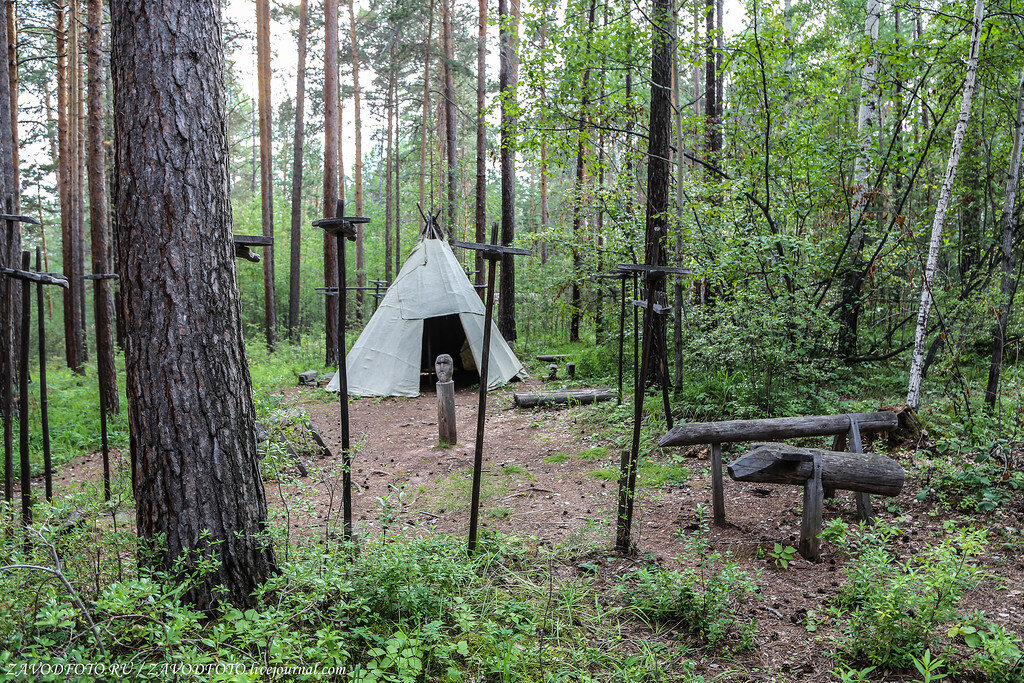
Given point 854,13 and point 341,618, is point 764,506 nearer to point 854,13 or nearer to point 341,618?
point 341,618

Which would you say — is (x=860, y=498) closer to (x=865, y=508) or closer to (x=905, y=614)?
(x=865, y=508)

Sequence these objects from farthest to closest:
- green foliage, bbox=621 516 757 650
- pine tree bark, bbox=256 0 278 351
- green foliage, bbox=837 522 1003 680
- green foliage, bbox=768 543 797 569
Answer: pine tree bark, bbox=256 0 278 351 → green foliage, bbox=768 543 797 569 → green foliage, bbox=621 516 757 650 → green foliage, bbox=837 522 1003 680

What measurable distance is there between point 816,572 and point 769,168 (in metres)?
6.00

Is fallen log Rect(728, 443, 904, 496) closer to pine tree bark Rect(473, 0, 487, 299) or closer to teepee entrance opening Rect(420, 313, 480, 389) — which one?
teepee entrance opening Rect(420, 313, 480, 389)

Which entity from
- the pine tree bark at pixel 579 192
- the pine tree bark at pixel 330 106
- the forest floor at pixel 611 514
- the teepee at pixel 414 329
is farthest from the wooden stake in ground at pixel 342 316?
→ the pine tree bark at pixel 330 106

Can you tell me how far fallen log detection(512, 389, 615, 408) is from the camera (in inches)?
323

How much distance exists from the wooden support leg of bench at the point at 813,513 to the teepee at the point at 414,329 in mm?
6392

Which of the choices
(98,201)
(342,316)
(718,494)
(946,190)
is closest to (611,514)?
(718,494)

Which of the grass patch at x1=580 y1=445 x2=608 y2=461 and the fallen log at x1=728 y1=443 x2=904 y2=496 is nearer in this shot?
the fallen log at x1=728 y1=443 x2=904 y2=496

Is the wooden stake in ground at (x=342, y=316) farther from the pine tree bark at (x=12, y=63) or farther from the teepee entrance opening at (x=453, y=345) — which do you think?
the teepee entrance opening at (x=453, y=345)

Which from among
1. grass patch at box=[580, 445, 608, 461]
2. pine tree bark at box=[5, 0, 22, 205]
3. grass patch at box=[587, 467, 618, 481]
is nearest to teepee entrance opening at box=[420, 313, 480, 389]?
grass patch at box=[580, 445, 608, 461]

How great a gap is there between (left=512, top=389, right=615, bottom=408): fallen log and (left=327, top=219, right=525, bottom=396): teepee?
139 centimetres

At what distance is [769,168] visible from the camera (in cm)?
809

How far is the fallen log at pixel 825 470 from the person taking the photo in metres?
Result: 3.82
